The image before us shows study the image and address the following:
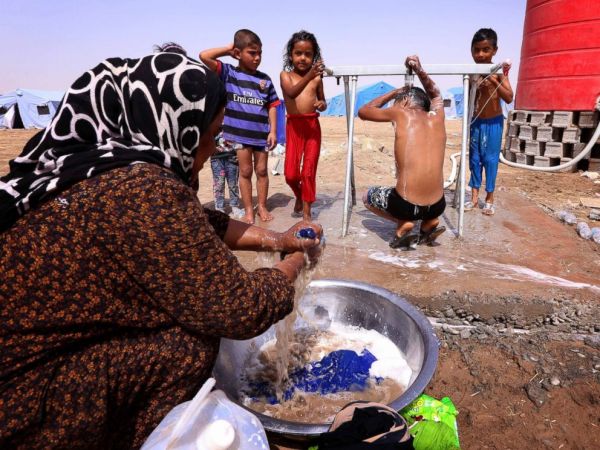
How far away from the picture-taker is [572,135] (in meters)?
7.61

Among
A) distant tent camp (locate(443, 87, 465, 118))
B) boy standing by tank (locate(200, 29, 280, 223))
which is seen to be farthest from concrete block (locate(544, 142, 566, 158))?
distant tent camp (locate(443, 87, 465, 118))

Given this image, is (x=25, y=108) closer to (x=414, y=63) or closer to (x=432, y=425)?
(x=414, y=63)

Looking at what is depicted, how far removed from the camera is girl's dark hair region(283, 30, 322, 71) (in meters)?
4.43

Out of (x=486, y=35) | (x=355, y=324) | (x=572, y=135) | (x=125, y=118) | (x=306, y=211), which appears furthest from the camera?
(x=572, y=135)

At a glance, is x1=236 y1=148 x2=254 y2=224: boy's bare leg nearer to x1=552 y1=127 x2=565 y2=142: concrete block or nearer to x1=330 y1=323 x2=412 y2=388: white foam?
x1=330 y1=323 x2=412 y2=388: white foam

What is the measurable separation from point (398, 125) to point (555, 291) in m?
1.86

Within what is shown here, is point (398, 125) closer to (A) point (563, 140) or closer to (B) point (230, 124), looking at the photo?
(B) point (230, 124)

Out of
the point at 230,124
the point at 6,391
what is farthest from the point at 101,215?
the point at 230,124

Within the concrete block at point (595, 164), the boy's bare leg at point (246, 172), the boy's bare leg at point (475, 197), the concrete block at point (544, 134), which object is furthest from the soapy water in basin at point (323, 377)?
the concrete block at point (595, 164)

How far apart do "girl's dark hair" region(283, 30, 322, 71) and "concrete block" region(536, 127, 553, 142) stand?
18.3ft

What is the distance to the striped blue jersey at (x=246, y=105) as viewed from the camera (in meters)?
4.58

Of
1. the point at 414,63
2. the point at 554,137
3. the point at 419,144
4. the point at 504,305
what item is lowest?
the point at 504,305

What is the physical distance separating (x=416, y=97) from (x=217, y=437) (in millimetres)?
3358

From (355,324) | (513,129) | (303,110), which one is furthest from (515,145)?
(355,324)
